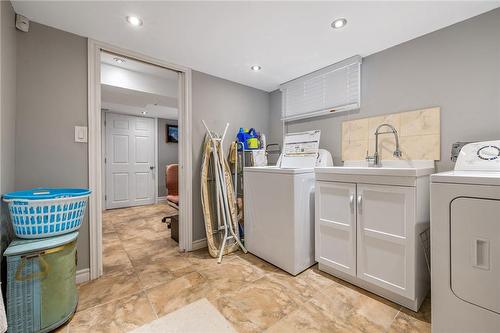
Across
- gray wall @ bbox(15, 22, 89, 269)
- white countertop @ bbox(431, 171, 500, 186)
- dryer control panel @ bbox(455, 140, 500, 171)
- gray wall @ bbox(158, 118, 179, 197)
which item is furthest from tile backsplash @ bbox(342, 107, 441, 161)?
gray wall @ bbox(158, 118, 179, 197)

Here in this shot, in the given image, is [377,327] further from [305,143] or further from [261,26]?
[261,26]

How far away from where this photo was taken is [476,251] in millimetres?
1045

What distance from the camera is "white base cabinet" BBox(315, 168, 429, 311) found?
1.38 m

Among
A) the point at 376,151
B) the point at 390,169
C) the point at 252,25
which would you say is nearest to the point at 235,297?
the point at 390,169

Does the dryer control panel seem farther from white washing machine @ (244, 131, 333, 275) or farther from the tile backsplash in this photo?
white washing machine @ (244, 131, 333, 275)

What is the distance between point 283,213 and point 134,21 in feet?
6.39

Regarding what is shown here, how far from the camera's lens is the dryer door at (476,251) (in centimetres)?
100

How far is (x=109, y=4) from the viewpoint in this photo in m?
1.44

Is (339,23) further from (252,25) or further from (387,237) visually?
(387,237)

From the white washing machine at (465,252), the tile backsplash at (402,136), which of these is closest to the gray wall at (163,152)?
the tile backsplash at (402,136)

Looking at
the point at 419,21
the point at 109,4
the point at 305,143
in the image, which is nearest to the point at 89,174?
the point at 109,4

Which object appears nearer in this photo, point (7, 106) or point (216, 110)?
point (7, 106)

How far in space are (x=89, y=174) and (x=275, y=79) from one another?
2.26 m

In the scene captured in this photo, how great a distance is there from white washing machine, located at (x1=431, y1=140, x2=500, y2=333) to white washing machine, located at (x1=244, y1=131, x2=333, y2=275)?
916mm
